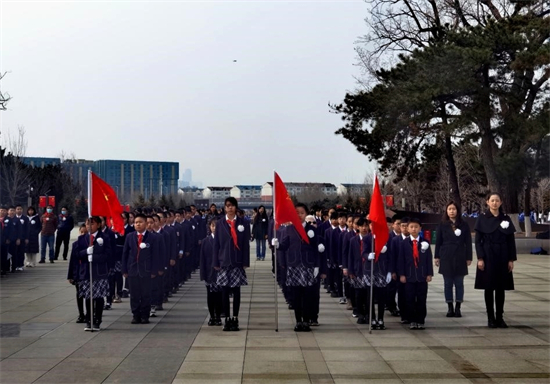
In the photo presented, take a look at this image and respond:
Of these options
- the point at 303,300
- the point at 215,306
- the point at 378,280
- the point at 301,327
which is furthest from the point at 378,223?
the point at 215,306

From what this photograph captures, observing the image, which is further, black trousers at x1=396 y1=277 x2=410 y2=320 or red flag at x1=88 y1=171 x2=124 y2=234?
black trousers at x1=396 y1=277 x2=410 y2=320

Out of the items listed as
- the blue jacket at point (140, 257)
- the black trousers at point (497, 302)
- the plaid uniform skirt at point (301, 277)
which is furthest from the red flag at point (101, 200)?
the black trousers at point (497, 302)

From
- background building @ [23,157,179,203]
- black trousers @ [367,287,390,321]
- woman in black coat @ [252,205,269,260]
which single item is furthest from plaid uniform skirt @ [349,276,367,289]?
background building @ [23,157,179,203]

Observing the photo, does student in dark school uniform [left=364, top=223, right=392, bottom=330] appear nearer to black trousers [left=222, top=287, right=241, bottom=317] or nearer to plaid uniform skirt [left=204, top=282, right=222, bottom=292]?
black trousers [left=222, top=287, right=241, bottom=317]

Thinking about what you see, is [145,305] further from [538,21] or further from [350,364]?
[538,21]

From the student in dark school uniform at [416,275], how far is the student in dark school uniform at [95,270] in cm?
449

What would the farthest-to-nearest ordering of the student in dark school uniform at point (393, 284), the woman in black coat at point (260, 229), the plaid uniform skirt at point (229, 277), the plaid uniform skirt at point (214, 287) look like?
the woman in black coat at point (260, 229) → the student in dark school uniform at point (393, 284) → the plaid uniform skirt at point (214, 287) → the plaid uniform skirt at point (229, 277)

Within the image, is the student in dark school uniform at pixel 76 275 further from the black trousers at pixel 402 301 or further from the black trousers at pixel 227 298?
the black trousers at pixel 402 301

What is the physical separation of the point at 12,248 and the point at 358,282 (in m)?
12.5

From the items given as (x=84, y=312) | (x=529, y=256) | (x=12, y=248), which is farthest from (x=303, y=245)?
(x=529, y=256)

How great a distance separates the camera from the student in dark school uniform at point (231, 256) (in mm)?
11406

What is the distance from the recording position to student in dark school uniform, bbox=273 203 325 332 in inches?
454

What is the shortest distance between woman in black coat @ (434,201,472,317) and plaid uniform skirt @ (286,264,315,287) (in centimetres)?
262

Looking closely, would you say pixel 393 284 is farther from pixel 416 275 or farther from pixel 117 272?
pixel 117 272
